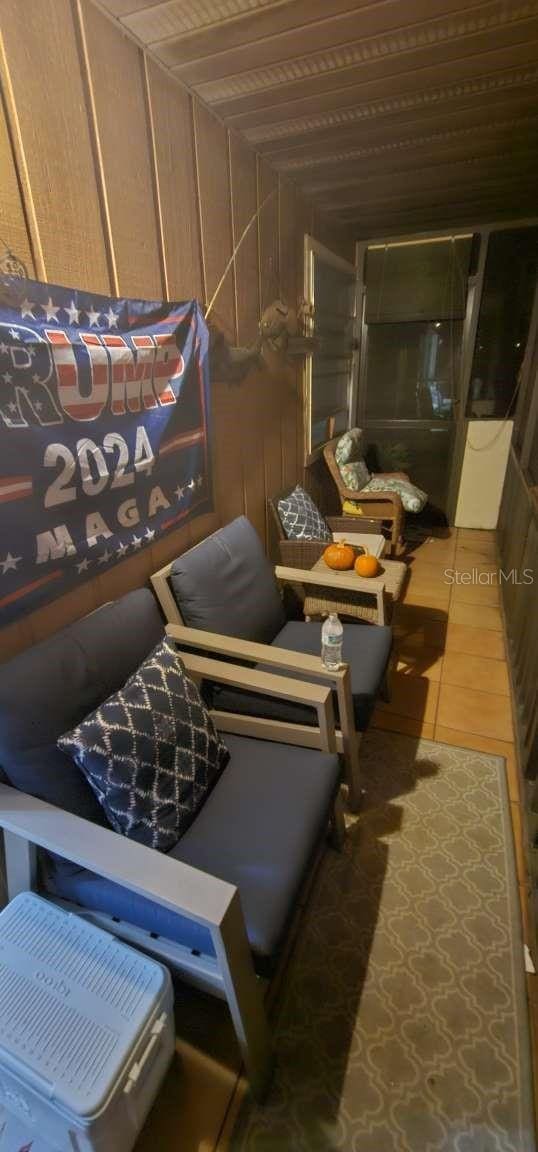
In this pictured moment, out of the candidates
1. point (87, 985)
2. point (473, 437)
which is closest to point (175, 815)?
point (87, 985)

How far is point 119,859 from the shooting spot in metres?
0.88

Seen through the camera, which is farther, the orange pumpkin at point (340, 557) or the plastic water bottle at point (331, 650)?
the orange pumpkin at point (340, 557)

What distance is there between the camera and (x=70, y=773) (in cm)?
106

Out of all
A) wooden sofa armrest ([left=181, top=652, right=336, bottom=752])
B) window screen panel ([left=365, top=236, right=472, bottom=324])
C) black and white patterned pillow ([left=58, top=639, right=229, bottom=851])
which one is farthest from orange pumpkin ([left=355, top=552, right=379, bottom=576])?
window screen panel ([left=365, top=236, right=472, bottom=324])

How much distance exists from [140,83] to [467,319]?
3.03 m

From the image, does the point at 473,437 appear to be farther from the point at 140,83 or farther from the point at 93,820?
the point at 93,820

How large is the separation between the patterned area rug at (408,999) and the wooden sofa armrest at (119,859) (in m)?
0.62

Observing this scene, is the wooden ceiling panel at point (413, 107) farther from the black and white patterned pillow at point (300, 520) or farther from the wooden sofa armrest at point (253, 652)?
the wooden sofa armrest at point (253, 652)

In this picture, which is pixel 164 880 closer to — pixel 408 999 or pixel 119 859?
pixel 119 859

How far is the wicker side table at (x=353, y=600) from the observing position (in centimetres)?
208

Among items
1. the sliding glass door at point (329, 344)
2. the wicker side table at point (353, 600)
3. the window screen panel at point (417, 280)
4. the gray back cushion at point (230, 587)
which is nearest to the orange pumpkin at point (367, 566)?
the wicker side table at point (353, 600)

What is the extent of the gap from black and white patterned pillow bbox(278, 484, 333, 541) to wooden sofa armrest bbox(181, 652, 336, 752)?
1183 mm

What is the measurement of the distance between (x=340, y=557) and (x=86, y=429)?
4.17 ft

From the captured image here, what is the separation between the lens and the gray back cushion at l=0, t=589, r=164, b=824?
Answer: 1025mm
